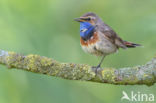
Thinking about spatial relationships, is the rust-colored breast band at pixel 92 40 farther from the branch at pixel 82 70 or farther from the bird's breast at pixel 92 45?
the branch at pixel 82 70

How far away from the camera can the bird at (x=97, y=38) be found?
216 inches

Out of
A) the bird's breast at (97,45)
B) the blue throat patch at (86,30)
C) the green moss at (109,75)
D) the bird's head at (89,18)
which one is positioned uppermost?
the bird's head at (89,18)

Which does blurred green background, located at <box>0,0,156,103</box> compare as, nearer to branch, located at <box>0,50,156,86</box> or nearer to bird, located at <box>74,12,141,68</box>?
bird, located at <box>74,12,141,68</box>

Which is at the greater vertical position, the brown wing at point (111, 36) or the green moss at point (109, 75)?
the brown wing at point (111, 36)

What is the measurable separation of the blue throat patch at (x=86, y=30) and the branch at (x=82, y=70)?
54.2 inches

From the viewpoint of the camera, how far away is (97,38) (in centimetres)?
552

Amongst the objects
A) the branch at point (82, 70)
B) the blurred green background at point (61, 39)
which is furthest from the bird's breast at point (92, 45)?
the branch at point (82, 70)

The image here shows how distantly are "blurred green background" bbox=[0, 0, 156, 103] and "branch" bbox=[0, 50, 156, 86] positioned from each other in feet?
1.77

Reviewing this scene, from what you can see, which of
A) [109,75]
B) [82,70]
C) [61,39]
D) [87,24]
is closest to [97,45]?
[87,24]

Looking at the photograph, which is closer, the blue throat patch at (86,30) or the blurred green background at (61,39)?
the blurred green background at (61,39)

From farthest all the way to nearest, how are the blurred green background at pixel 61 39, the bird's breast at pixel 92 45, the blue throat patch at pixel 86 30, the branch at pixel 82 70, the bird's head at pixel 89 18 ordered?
the bird's head at pixel 89 18 < the blue throat patch at pixel 86 30 < the bird's breast at pixel 92 45 < the blurred green background at pixel 61 39 < the branch at pixel 82 70

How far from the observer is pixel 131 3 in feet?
22.5

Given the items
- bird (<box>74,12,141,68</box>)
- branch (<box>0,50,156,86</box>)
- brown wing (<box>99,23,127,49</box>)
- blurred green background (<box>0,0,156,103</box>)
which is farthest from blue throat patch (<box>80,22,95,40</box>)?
branch (<box>0,50,156,86</box>)

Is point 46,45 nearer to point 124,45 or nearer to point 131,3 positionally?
point 124,45
